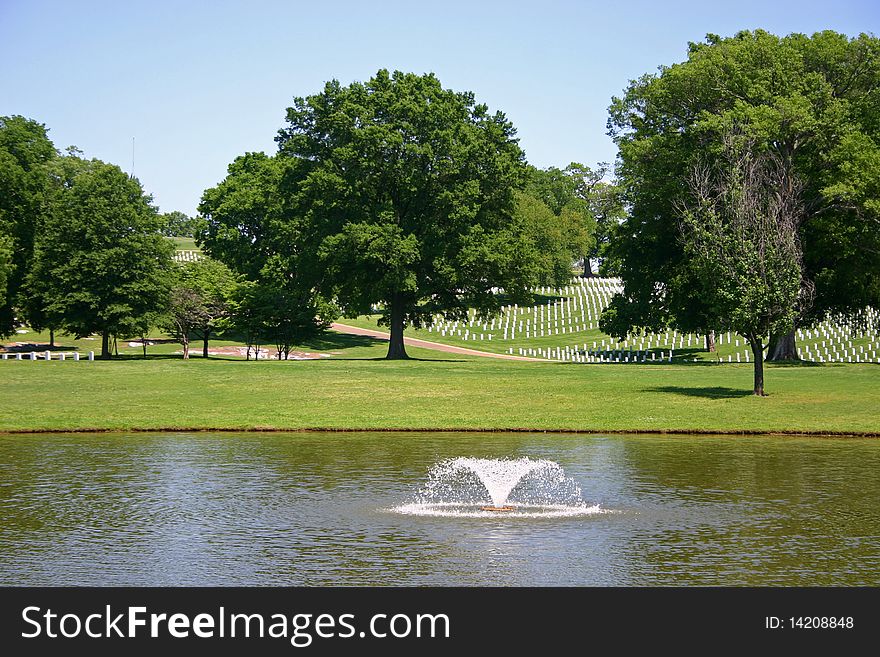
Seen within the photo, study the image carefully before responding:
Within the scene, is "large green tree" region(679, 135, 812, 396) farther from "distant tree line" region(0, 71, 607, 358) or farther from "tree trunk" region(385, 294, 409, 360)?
"tree trunk" region(385, 294, 409, 360)

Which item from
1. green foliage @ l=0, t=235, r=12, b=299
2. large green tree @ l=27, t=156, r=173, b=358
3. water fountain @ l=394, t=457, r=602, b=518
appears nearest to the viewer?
water fountain @ l=394, t=457, r=602, b=518

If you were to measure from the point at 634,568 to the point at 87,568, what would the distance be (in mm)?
7628

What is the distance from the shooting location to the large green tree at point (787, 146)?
55281mm

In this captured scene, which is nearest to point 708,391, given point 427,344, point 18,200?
point 427,344

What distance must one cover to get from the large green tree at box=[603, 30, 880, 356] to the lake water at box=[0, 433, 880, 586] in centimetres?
3014

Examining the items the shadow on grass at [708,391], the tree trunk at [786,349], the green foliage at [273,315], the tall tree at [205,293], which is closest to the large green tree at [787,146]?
the tree trunk at [786,349]

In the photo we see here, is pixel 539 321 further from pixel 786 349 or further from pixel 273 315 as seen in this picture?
pixel 786 349

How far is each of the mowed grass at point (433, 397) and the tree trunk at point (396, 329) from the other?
10.0m

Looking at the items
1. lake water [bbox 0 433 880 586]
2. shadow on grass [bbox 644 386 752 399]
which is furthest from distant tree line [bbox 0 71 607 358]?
lake water [bbox 0 433 880 586]

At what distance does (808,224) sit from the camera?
59.5 meters

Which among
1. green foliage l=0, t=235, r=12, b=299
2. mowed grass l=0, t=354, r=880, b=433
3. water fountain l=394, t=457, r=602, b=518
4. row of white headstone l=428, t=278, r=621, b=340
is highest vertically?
green foliage l=0, t=235, r=12, b=299

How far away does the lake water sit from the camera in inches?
564
